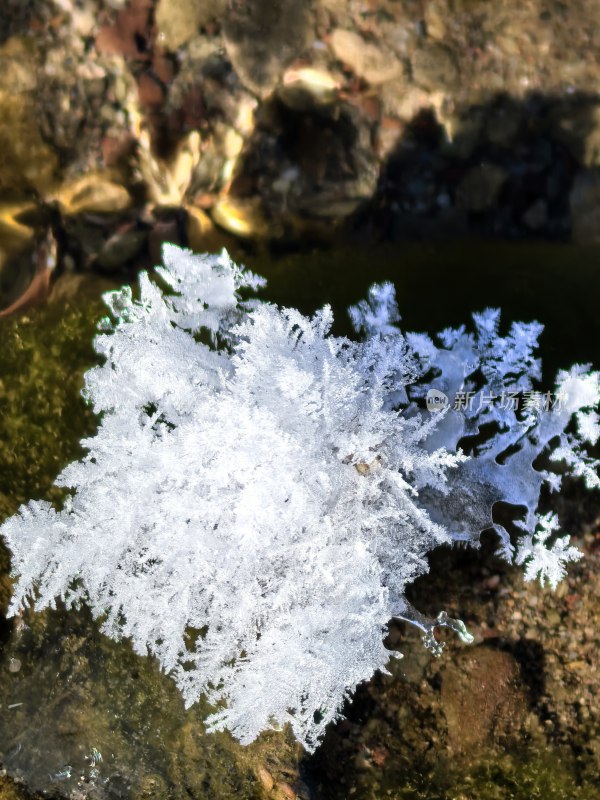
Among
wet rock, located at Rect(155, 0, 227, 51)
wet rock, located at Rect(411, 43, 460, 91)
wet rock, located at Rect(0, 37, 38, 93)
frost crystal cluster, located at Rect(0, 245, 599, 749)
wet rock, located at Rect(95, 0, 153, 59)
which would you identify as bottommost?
frost crystal cluster, located at Rect(0, 245, 599, 749)

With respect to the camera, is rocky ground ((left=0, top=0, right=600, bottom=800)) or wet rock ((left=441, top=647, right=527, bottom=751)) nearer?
wet rock ((left=441, top=647, right=527, bottom=751))

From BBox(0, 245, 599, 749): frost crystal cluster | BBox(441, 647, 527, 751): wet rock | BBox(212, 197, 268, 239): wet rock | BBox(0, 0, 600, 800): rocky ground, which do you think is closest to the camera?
BBox(0, 245, 599, 749): frost crystal cluster

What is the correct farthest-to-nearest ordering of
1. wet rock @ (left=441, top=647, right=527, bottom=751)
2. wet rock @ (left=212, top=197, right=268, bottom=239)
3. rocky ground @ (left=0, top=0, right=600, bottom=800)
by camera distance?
wet rock @ (left=212, top=197, right=268, bottom=239) → rocky ground @ (left=0, top=0, right=600, bottom=800) → wet rock @ (left=441, top=647, right=527, bottom=751)

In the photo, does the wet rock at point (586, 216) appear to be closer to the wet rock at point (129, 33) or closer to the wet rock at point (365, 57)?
the wet rock at point (365, 57)

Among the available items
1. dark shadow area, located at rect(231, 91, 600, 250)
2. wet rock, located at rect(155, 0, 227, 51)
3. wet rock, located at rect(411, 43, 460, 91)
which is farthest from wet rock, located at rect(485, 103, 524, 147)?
wet rock, located at rect(155, 0, 227, 51)

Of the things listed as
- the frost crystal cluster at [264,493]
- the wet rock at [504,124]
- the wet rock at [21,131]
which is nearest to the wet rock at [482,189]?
the wet rock at [504,124]

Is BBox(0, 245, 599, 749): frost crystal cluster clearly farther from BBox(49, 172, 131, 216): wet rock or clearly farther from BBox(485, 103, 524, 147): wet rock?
BBox(485, 103, 524, 147): wet rock
